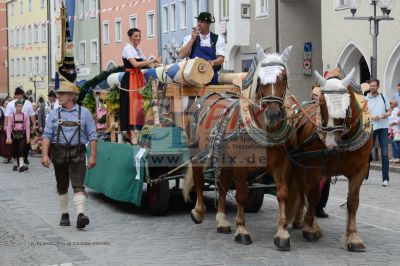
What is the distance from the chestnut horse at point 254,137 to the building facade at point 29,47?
49.7 m

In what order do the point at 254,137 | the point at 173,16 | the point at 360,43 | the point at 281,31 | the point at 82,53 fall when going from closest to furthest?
1. the point at 254,137
2. the point at 360,43
3. the point at 281,31
4. the point at 173,16
5. the point at 82,53

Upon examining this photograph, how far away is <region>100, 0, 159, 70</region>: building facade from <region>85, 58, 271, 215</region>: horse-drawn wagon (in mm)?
33897

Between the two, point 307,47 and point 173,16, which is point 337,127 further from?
point 173,16

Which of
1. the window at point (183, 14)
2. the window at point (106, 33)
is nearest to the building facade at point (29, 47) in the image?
the window at point (106, 33)

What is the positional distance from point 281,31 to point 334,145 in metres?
28.5

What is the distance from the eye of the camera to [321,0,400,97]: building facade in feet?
86.7

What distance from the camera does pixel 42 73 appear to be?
212 feet

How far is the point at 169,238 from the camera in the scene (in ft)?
29.8

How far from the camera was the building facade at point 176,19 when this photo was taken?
4253 cm

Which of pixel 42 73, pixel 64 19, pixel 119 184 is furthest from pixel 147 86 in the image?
pixel 42 73

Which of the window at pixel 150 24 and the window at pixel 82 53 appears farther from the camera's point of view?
the window at pixel 82 53

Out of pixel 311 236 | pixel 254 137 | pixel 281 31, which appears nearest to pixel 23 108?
pixel 311 236

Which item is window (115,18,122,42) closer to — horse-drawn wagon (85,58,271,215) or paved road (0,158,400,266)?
paved road (0,158,400,266)

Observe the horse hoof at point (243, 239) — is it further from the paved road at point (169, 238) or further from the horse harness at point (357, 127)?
the horse harness at point (357, 127)
